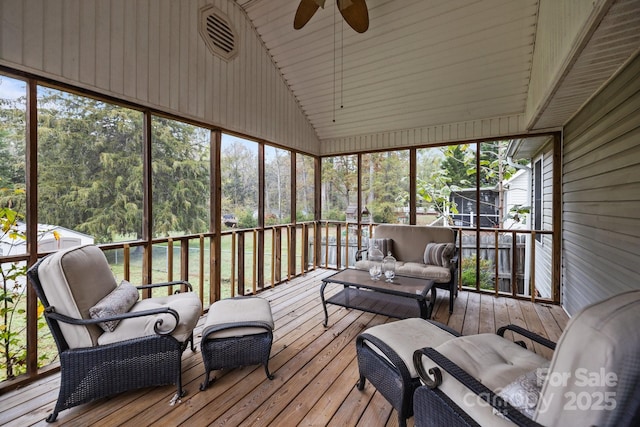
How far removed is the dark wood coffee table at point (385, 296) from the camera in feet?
9.14

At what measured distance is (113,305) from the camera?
1995 millimetres

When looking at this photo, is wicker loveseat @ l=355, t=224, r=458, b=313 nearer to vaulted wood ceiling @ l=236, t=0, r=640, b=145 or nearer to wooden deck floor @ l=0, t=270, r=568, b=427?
wooden deck floor @ l=0, t=270, r=568, b=427

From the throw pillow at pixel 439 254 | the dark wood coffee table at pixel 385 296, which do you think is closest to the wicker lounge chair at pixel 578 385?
the dark wood coffee table at pixel 385 296

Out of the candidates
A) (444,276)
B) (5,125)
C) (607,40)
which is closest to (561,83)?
(607,40)

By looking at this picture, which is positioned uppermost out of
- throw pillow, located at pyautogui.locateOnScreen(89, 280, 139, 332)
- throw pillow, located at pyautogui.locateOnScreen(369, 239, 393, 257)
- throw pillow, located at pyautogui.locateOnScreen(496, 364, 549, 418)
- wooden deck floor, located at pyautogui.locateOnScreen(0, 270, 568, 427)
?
throw pillow, located at pyautogui.locateOnScreen(369, 239, 393, 257)

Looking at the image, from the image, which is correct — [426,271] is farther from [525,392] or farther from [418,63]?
[418,63]

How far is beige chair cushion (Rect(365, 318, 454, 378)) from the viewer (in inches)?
64.7

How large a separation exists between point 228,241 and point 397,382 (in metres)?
3.06

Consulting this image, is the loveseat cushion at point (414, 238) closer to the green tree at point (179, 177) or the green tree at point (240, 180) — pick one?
the green tree at point (240, 180)

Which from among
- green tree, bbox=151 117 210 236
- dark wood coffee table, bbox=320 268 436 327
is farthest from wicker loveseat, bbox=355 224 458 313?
green tree, bbox=151 117 210 236

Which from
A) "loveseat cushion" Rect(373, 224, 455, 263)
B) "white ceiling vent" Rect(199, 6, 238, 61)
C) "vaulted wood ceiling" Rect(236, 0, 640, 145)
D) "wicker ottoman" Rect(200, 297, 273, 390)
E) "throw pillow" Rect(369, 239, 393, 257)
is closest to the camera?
"wicker ottoman" Rect(200, 297, 273, 390)

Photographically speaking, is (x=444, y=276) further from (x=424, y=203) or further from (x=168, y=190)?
(x=168, y=190)

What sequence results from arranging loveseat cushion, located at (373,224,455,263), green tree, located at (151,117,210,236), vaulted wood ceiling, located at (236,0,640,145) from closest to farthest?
green tree, located at (151,117,210,236)
vaulted wood ceiling, located at (236,0,640,145)
loveseat cushion, located at (373,224,455,263)

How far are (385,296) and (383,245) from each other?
1.18 meters
